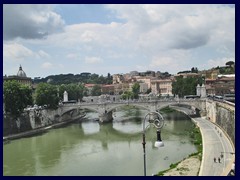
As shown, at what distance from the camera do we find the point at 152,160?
1070cm

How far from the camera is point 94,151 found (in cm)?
1289

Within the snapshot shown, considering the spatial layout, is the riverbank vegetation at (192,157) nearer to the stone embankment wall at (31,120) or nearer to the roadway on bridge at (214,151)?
the roadway on bridge at (214,151)

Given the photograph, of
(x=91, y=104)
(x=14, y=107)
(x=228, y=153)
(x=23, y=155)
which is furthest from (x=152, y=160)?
(x=91, y=104)

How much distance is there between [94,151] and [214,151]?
166 inches

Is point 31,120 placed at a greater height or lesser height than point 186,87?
lesser

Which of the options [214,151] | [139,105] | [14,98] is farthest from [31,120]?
[214,151]

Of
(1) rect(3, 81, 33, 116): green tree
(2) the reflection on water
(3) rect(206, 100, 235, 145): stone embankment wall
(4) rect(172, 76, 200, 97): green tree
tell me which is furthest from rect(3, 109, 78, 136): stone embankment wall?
(4) rect(172, 76, 200, 97): green tree

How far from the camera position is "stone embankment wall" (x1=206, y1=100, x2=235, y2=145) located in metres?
12.9

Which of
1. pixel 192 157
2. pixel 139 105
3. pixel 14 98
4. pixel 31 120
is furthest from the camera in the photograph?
pixel 139 105

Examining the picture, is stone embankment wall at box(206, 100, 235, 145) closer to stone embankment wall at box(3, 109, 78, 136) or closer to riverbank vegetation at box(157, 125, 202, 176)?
riverbank vegetation at box(157, 125, 202, 176)

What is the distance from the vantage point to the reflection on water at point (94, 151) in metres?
10.2

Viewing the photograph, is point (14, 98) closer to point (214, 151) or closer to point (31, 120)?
point (31, 120)

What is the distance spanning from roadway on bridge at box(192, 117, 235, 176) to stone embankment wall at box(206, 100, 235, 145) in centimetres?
25

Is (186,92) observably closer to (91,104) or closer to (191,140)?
(91,104)
